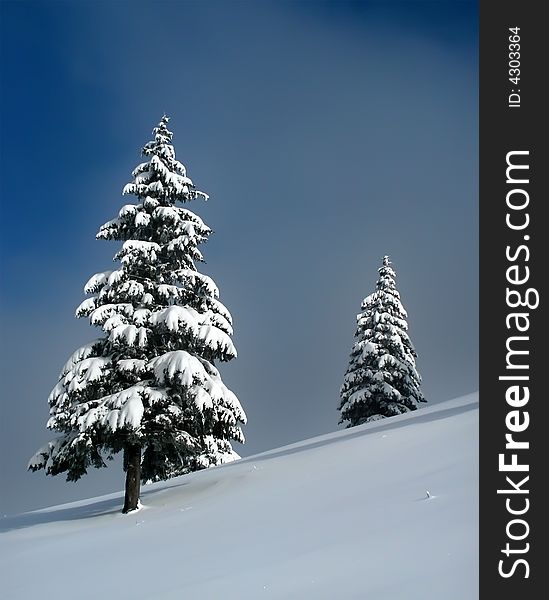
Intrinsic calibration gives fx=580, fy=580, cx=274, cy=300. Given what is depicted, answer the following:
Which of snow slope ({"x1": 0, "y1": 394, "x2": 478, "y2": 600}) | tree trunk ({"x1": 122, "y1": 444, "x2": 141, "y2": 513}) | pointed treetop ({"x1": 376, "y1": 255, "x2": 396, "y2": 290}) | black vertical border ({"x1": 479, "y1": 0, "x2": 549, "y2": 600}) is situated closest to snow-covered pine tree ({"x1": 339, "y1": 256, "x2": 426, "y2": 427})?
pointed treetop ({"x1": 376, "y1": 255, "x2": 396, "y2": 290})

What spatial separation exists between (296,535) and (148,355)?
8.68 m

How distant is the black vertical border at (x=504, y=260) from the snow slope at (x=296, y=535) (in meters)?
0.80

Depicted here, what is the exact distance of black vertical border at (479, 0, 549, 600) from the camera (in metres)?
5.58

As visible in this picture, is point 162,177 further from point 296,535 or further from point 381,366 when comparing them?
point 381,366

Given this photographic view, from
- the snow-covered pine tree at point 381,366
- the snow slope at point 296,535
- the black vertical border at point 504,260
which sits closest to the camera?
the black vertical border at point 504,260

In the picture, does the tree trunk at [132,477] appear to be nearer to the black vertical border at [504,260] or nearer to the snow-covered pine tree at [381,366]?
the black vertical border at [504,260]

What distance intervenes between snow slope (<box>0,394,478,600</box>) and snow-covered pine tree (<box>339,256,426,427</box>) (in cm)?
1379

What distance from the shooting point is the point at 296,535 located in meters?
9.19

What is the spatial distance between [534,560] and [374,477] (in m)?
6.41

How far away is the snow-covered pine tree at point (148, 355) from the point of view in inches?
597

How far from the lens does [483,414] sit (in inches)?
234

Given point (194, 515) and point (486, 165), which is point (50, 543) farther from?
point (486, 165)

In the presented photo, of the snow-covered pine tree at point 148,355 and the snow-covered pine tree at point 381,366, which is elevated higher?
the snow-covered pine tree at point 381,366

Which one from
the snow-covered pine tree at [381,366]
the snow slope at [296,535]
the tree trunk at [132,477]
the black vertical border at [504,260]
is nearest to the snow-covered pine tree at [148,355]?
the tree trunk at [132,477]
